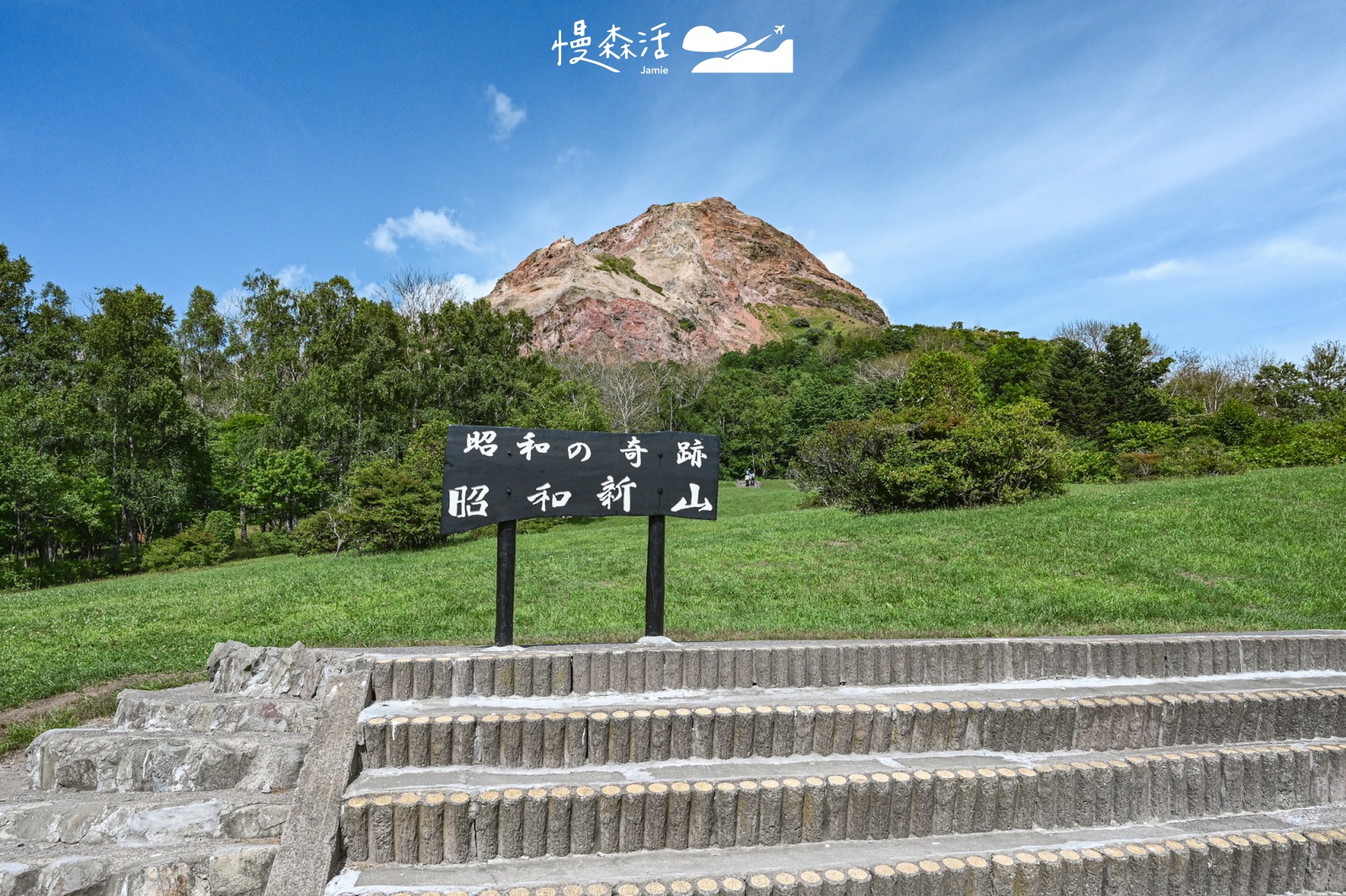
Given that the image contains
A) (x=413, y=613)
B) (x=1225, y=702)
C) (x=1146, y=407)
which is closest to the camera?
(x=1225, y=702)

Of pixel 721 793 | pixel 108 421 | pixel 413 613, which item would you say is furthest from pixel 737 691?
pixel 108 421

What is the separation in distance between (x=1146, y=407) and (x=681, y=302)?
6977cm

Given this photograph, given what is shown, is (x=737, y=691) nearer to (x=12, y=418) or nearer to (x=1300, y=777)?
(x=1300, y=777)

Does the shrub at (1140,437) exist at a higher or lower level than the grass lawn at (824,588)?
higher

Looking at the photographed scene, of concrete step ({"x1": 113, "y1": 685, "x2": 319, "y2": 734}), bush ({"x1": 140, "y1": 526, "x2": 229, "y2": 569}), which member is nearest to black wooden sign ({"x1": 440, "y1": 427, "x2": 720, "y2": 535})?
concrete step ({"x1": 113, "y1": 685, "x2": 319, "y2": 734})

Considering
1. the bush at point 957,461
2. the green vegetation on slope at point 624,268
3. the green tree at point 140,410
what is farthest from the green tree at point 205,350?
the green vegetation on slope at point 624,268

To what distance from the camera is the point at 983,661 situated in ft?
14.3

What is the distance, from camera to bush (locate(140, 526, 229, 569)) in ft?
69.4

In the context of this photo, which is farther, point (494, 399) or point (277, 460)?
point (494, 399)

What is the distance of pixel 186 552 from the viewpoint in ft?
70.3

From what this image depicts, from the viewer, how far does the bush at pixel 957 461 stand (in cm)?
1380

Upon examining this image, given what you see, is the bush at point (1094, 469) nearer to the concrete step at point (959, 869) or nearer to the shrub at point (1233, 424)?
the shrub at point (1233, 424)

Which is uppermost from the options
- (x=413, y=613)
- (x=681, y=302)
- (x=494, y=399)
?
(x=681, y=302)

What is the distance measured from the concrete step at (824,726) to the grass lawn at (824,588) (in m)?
1.91
